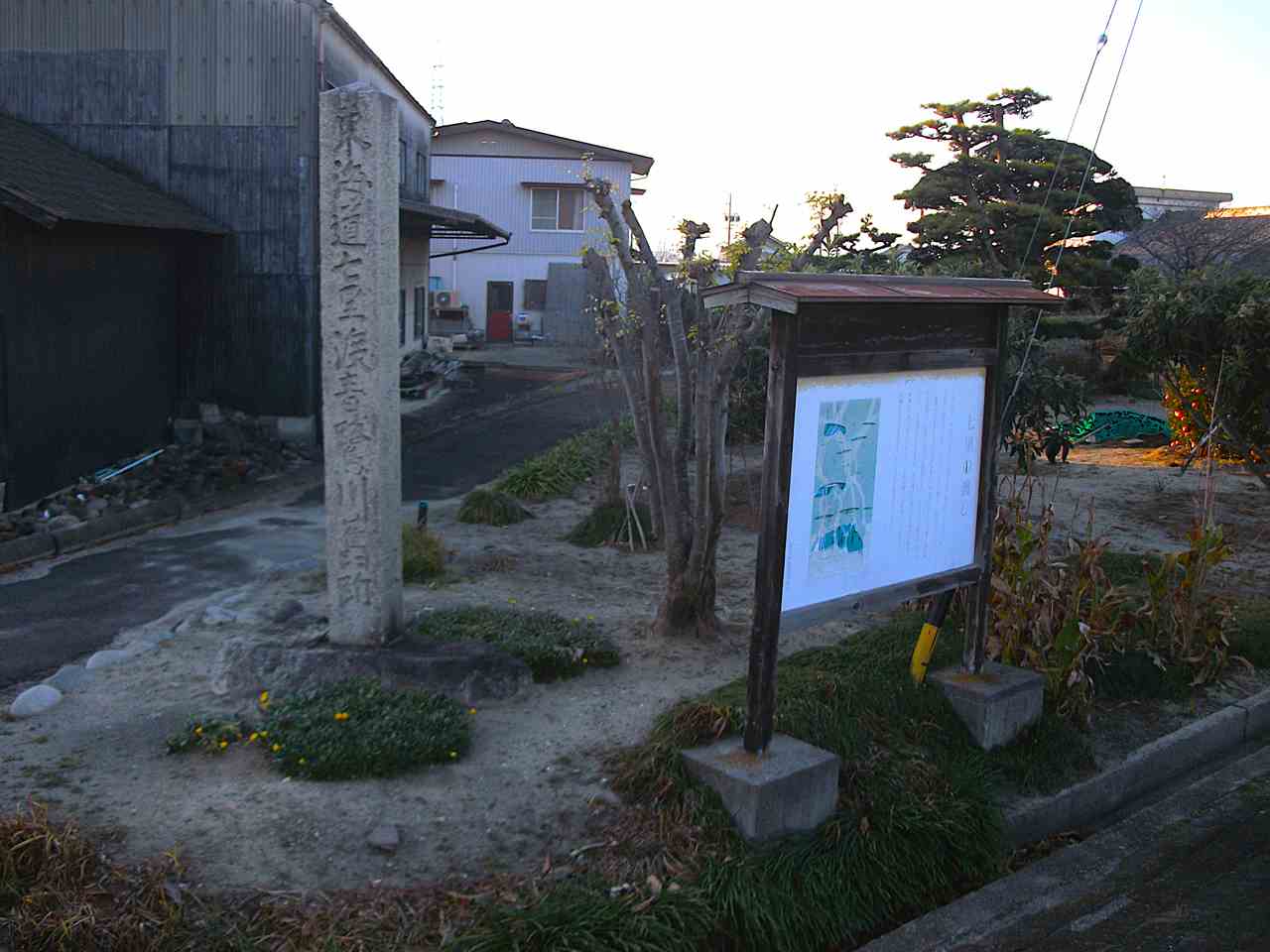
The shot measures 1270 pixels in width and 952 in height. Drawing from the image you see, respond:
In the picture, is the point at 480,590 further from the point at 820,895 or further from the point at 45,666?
the point at 820,895

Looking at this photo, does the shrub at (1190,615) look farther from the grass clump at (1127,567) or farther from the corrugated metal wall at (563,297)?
the corrugated metal wall at (563,297)

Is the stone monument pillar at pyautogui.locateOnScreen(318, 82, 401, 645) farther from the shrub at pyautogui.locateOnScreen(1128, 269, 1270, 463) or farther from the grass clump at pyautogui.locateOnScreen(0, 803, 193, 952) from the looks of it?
the shrub at pyautogui.locateOnScreen(1128, 269, 1270, 463)

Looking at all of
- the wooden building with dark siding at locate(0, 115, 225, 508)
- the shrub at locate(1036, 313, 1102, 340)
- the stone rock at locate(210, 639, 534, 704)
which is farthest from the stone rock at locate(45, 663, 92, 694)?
the shrub at locate(1036, 313, 1102, 340)

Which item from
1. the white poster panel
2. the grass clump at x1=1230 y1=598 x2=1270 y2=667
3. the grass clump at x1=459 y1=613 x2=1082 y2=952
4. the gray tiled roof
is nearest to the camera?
the grass clump at x1=459 y1=613 x2=1082 y2=952

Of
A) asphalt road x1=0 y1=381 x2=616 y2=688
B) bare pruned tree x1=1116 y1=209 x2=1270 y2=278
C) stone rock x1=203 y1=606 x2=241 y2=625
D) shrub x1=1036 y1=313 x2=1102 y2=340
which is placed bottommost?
asphalt road x1=0 y1=381 x2=616 y2=688

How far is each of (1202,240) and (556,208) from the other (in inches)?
751

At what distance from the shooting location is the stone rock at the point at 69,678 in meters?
6.67

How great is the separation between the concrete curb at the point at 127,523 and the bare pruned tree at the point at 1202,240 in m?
20.7

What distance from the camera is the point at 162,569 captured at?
10297 millimetres

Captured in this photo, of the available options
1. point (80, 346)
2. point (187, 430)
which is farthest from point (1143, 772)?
point (187, 430)

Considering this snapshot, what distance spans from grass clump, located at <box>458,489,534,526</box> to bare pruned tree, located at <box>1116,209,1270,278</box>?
19.5 metres

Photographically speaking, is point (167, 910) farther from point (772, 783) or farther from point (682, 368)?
point (682, 368)

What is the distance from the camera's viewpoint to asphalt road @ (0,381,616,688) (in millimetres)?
8141

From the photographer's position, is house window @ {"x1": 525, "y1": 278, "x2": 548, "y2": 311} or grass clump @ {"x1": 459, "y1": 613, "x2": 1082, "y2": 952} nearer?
grass clump @ {"x1": 459, "y1": 613, "x2": 1082, "y2": 952}
